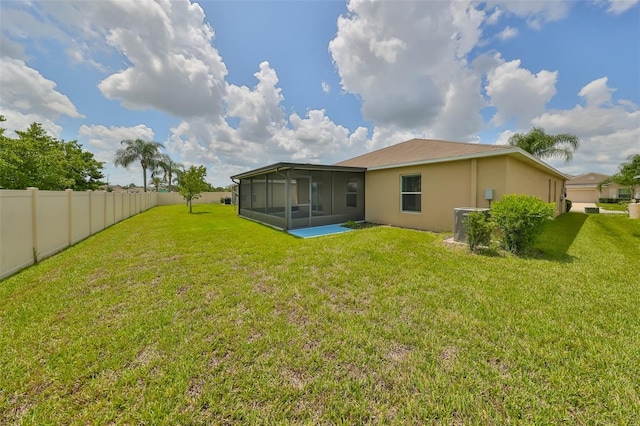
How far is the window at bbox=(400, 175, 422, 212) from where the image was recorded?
928 cm

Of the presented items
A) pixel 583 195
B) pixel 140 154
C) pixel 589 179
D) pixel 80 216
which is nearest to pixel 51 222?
pixel 80 216

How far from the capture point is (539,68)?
1049 centimetres

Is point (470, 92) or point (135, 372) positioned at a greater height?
point (470, 92)

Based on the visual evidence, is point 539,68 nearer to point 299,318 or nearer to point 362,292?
point 362,292

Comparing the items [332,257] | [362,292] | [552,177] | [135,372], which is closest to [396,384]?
[362,292]

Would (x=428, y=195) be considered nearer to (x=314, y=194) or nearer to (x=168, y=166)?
(x=314, y=194)

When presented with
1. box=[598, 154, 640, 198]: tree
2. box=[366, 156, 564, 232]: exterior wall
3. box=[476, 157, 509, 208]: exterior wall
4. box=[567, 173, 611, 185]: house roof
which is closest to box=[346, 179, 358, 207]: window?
box=[366, 156, 564, 232]: exterior wall

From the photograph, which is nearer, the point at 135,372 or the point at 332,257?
the point at 135,372

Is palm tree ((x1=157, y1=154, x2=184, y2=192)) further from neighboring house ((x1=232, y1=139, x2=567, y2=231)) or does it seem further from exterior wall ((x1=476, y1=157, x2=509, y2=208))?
exterior wall ((x1=476, y1=157, x2=509, y2=208))

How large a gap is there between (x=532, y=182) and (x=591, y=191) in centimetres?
3926

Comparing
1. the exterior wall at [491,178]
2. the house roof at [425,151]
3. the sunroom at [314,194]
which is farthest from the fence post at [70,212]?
the exterior wall at [491,178]

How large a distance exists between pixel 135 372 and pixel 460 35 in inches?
523

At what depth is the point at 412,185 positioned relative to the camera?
9.52 metres

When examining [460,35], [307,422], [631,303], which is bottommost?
[307,422]
